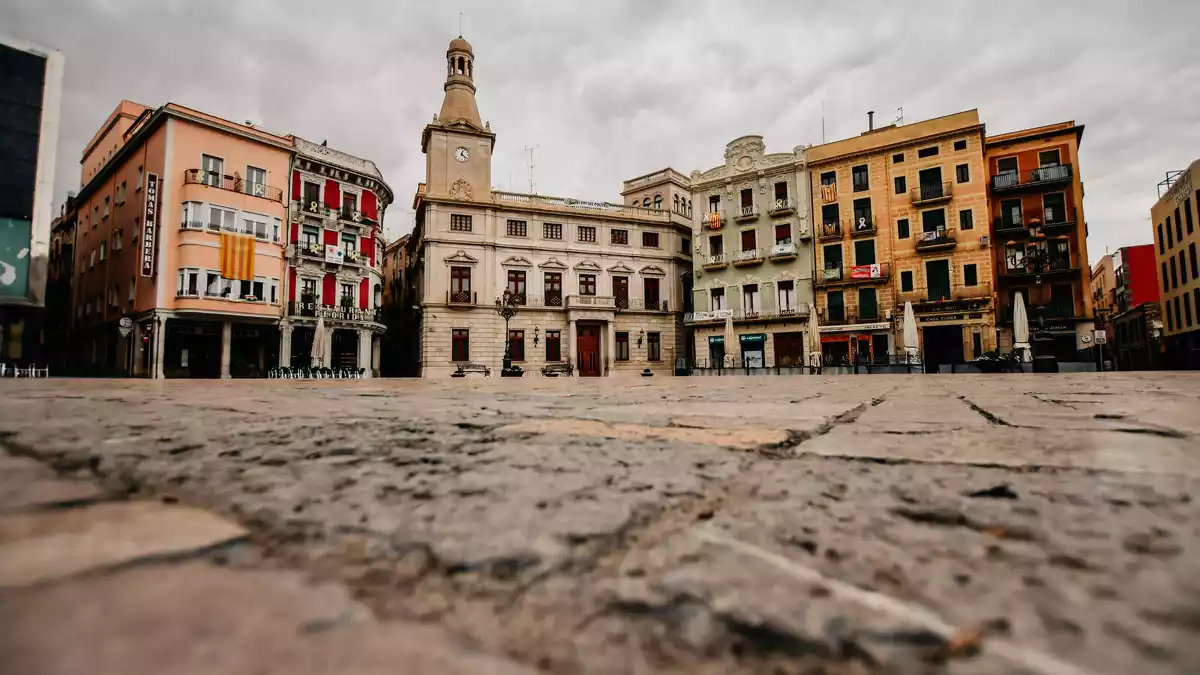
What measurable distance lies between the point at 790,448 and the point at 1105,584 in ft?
3.11

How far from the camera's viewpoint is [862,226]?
2527 centimetres

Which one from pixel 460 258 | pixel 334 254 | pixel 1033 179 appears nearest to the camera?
pixel 334 254

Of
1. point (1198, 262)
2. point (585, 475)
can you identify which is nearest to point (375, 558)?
point (585, 475)

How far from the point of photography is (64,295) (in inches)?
1142

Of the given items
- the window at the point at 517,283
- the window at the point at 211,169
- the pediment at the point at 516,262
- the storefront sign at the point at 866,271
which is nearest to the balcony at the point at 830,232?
the storefront sign at the point at 866,271

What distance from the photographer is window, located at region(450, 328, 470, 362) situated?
2502 cm

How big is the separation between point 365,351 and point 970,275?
27.4m

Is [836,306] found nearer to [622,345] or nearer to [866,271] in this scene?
[866,271]

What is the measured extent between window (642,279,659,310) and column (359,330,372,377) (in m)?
14.2

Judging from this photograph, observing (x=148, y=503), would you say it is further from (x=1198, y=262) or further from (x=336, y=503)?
(x=1198, y=262)

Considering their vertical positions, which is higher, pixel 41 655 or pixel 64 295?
pixel 64 295

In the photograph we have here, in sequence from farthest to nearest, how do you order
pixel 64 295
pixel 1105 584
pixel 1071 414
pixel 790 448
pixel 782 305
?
pixel 64 295 → pixel 782 305 → pixel 1071 414 → pixel 790 448 → pixel 1105 584

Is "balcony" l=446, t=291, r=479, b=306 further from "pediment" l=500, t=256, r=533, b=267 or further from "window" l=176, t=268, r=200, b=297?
"window" l=176, t=268, r=200, b=297

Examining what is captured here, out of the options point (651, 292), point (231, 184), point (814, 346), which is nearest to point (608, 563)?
point (814, 346)
